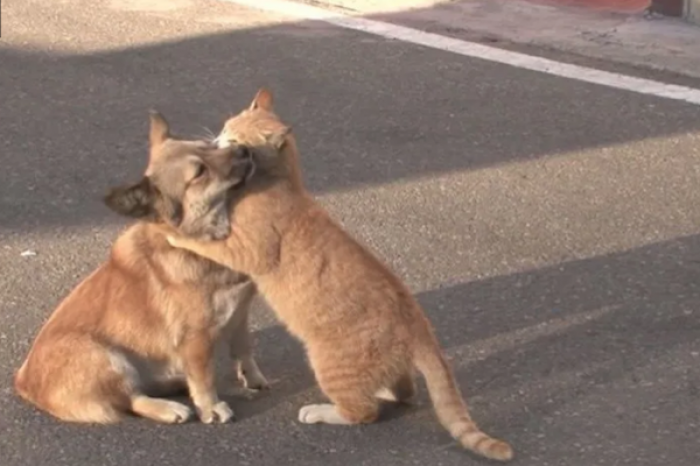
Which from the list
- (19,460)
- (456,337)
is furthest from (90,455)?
(456,337)

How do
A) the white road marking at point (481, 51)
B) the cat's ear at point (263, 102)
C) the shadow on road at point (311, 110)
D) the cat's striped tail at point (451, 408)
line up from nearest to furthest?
the cat's striped tail at point (451, 408) → the cat's ear at point (263, 102) → the shadow on road at point (311, 110) → the white road marking at point (481, 51)

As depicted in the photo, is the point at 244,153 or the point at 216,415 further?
the point at 216,415

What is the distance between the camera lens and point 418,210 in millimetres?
7477

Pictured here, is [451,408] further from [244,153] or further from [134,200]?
[134,200]

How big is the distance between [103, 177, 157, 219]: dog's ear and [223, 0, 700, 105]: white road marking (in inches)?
179

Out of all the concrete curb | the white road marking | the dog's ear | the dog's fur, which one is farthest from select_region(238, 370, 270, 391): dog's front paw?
the concrete curb

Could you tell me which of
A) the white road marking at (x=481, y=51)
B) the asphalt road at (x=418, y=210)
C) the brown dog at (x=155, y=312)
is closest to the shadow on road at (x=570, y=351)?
the asphalt road at (x=418, y=210)

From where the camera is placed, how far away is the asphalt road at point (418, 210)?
523cm

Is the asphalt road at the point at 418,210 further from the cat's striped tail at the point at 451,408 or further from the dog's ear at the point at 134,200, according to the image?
the dog's ear at the point at 134,200

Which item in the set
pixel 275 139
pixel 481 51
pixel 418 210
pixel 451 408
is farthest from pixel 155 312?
pixel 481 51

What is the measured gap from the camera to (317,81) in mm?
9617

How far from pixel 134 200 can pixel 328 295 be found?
27.1 inches

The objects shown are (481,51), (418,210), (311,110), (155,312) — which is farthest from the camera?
(481,51)

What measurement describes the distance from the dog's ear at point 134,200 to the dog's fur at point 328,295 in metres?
0.14
